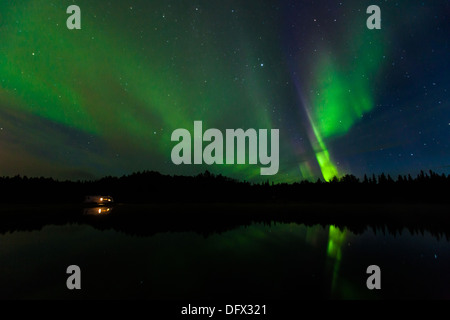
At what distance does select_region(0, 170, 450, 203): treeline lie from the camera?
263 ft

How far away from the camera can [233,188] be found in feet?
319

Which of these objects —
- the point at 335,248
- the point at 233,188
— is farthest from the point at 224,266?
the point at 233,188

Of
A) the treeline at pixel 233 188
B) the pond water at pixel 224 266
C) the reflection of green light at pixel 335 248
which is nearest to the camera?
the pond water at pixel 224 266

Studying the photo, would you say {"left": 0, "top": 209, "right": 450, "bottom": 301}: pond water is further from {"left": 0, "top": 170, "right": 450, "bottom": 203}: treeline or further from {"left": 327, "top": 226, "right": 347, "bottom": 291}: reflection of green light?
{"left": 0, "top": 170, "right": 450, "bottom": 203}: treeline

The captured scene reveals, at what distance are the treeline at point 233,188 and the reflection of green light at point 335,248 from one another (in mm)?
63036

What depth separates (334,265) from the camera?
28.4 feet

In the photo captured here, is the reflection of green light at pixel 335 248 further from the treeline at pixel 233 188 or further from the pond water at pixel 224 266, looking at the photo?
the treeline at pixel 233 188

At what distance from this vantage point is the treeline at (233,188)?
8019 cm

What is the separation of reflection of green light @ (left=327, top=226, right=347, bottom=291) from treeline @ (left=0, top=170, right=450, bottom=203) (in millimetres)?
63036

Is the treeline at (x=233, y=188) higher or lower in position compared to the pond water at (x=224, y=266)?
higher

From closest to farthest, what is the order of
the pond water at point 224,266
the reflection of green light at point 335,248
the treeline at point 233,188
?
the pond water at point 224,266, the reflection of green light at point 335,248, the treeline at point 233,188

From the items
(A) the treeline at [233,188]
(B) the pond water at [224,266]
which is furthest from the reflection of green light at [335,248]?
(A) the treeline at [233,188]
